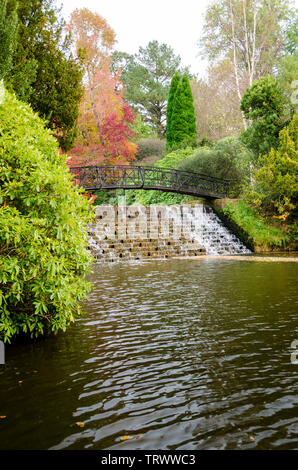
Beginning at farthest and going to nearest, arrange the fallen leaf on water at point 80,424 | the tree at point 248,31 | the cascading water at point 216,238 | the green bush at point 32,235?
the tree at point 248,31 → the cascading water at point 216,238 → the green bush at point 32,235 → the fallen leaf on water at point 80,424

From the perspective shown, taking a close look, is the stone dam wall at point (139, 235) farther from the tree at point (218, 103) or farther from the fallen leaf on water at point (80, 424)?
the tree at point (218, 103)

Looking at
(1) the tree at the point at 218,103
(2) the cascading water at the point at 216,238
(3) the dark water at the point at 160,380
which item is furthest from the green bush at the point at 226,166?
(3) the dark water at the point at 160,380

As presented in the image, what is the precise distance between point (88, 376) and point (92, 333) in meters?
1.54

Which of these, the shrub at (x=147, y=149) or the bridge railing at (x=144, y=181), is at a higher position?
the shrub at (x=147, y=149)

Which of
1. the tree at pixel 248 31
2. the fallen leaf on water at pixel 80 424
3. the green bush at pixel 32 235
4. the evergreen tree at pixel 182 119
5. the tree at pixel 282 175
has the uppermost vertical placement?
the tree at pixel 248 31

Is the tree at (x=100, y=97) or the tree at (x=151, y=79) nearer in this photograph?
the tree at (x=100, y=97)

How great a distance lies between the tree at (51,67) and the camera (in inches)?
454

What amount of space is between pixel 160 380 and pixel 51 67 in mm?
10786

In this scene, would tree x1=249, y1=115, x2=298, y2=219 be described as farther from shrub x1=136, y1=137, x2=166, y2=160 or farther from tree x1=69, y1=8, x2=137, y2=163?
shrub x1=136, y1=137, x2=166, y2=160

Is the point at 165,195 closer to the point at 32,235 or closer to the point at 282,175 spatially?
the point at 282,175

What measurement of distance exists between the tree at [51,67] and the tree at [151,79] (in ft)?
100

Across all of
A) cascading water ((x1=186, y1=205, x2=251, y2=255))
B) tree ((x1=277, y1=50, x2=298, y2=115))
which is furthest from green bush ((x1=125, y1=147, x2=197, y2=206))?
tree ((x1=277, y1=50, x2=298, y2=115))

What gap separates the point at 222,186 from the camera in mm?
22969
